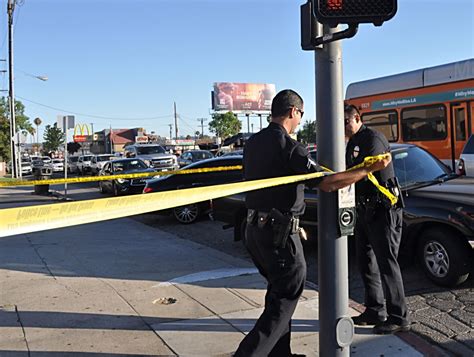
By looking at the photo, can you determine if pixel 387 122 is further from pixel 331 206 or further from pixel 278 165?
pixel 278 165

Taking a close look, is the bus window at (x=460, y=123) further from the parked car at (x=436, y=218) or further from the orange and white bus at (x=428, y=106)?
the parked car at (x=436, y=218)

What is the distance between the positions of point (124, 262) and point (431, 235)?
4282 mm

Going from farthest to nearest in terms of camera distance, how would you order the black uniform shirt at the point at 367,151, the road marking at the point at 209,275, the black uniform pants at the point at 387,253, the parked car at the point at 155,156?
the parked car at the point at 155,156, the road marking at the point at 209,275, the black uniform shirt at the point at 367,151, the black uniform pants at the point at 387,253

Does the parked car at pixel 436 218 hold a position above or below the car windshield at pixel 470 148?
Answer: below

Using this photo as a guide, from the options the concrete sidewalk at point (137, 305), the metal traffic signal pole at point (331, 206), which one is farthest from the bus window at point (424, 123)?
the metal traffic signal pole at point (331, 206)

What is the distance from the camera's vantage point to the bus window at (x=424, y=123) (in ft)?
43.6

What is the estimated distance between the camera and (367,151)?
4504 mm

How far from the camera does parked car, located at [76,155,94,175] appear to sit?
121 feet

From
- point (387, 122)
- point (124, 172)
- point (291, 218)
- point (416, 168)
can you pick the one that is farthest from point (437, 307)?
point (124, 172)

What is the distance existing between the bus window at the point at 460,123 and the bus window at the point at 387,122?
1.93 meters

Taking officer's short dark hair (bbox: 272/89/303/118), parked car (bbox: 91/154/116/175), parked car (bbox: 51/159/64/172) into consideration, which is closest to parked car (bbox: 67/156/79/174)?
parked car (bbox: 51/159/64/172)

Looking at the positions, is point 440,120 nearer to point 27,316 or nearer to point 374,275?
point 374,275

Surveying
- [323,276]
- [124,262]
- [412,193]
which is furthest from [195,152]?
[323,276]

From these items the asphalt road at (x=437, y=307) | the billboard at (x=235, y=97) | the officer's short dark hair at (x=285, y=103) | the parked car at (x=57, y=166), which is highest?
the billboard at (x=235, y=97)
